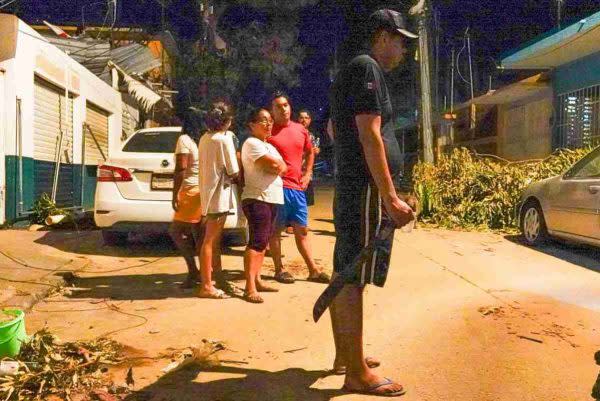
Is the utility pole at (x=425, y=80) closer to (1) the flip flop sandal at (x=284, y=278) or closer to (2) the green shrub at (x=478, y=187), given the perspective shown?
(2) the green shrub at (x=478, y=187)

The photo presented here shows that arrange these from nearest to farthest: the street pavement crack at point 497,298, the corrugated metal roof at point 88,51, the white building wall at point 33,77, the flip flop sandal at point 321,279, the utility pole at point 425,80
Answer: the street pavement crack at point 497,298
the flip flop sandal at point 321,279
the white building wall at point 33,77
the utility pole at point 425,80
the corrugated metal roof at point 88,51

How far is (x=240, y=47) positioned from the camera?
29.4m

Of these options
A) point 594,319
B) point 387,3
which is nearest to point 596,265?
point 594,319

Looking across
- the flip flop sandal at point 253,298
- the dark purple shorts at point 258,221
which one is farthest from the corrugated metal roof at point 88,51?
the flip flop sandal at point 253,298

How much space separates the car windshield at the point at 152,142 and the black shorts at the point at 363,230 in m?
5.15

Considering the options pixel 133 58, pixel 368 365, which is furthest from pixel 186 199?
pixel 133 58

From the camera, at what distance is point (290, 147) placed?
6078 mm

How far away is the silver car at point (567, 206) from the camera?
24.4ft

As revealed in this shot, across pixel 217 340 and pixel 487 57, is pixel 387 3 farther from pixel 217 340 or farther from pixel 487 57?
pixel 487 57

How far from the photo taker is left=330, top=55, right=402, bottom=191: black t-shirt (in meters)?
3.15

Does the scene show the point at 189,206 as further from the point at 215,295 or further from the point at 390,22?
the point at 390,22

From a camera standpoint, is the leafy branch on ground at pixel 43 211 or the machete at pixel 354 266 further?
the leafy branch on ground at pixel 43 211

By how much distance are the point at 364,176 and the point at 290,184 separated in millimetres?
2883

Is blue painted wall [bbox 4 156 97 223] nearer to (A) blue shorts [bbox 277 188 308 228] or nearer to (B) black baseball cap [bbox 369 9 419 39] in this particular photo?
(A) blue shorts [bbox 277 188 308 228]
